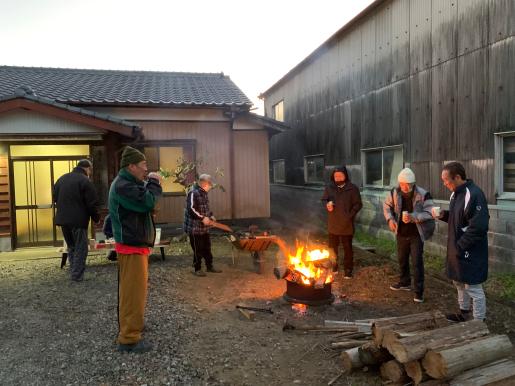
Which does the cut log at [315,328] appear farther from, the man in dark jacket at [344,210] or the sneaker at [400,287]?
the man in dark jacket at [344,210]

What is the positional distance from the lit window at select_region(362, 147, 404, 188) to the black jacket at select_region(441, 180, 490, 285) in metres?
5.14

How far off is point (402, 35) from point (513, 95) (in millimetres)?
3736

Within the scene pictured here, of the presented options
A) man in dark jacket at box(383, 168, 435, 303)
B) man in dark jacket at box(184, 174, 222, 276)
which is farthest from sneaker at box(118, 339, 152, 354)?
man in dark jacket at box(383, 168, 435, 303)

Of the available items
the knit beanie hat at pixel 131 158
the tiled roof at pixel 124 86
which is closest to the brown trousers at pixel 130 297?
the knit beanie hat at pixel 131 158

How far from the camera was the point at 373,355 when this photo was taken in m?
3.96

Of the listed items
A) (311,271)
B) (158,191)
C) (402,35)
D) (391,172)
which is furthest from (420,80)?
(158,191)

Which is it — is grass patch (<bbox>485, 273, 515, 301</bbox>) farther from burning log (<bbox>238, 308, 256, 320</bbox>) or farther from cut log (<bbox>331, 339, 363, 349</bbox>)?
burning log (<bbox>238, 308, 256, 320</bbox>)

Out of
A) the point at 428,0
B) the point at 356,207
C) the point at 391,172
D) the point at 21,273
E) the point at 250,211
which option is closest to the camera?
the point at 356,207

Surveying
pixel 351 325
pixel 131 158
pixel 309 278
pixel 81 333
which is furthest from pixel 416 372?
pixel 81 333

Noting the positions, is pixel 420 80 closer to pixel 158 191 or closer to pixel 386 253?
pixel 386 253

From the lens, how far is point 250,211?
12.5 meters

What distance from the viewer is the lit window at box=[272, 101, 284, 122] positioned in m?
19.5

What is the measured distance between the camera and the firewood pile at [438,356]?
3.47 m

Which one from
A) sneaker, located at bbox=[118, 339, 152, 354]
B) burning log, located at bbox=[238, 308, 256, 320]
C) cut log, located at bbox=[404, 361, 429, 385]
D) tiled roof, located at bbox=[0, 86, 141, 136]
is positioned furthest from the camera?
tiled roof, located at bbox=[0, 86, 141, 136]
